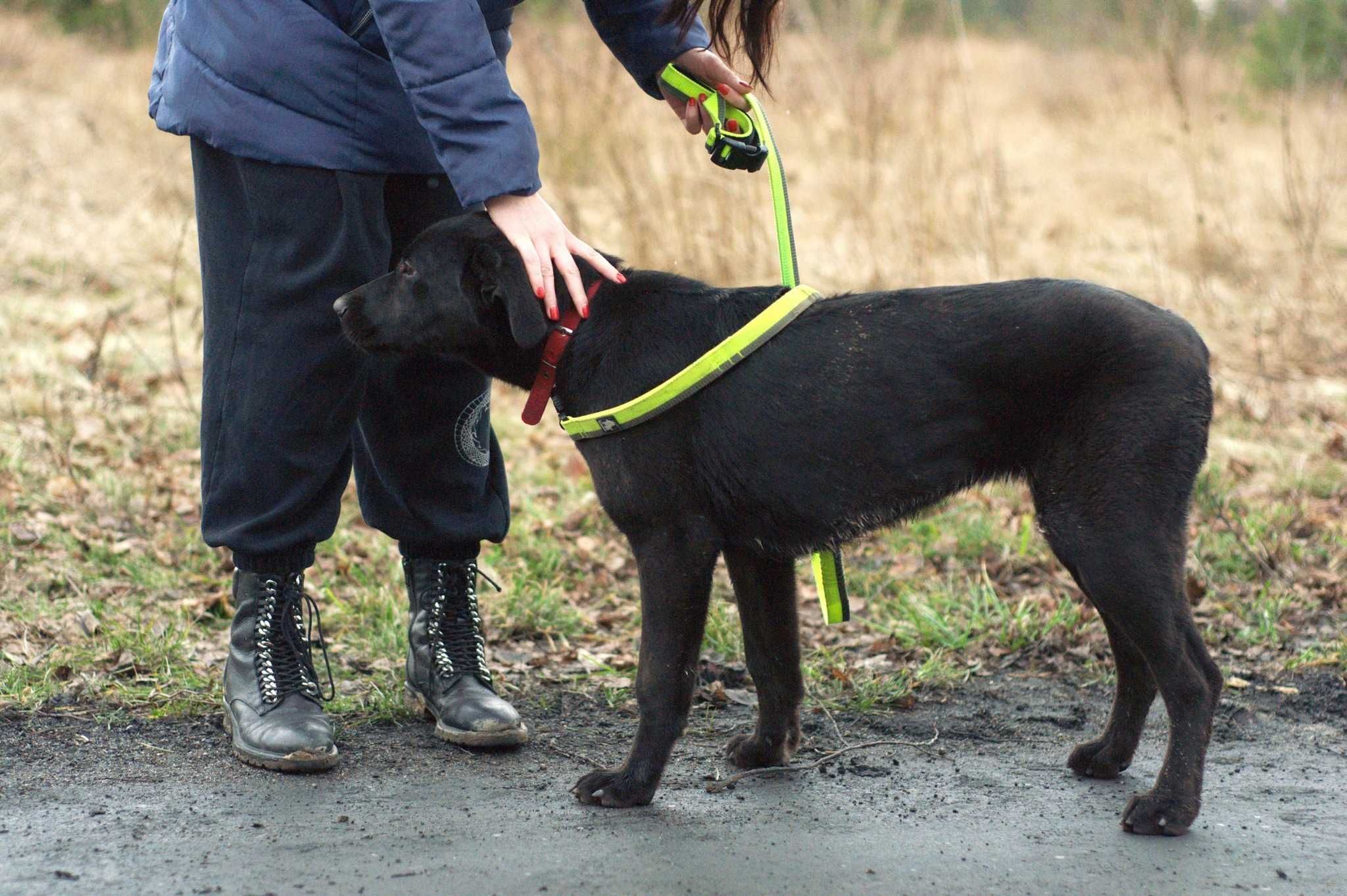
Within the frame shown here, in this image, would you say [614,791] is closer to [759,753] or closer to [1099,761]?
[759,753]

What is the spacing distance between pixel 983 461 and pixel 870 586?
1709 mm

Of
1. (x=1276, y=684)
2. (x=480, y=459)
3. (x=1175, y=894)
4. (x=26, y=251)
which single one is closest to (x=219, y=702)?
(x=480, y=459)

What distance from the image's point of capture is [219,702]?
3354mm

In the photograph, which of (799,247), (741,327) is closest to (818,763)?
(741,327)

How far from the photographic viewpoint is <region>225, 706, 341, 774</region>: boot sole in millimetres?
2910

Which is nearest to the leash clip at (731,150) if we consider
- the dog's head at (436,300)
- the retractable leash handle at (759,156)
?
the retractable leash handle at (759,156)

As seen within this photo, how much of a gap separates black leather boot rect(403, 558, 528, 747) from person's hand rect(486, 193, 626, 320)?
103 centimetres

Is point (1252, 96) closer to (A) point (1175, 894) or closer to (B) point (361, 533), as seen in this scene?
(B) point (361, 533)

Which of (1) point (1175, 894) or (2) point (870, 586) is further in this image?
(2) point (870, 586)

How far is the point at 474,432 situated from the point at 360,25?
100cm

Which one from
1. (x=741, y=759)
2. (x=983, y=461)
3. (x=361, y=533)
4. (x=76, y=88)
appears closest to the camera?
(x=983, y=461)

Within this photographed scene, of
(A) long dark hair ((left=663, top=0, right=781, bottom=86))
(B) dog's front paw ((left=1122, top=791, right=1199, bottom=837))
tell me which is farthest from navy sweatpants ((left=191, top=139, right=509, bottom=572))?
(B) dog's front paw ((left=1122, top=791, right=1199, bottom=837))

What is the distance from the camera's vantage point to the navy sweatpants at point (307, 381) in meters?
2.92

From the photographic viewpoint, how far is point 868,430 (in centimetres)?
276
